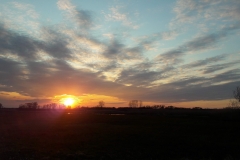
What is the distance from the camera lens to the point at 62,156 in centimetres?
1802

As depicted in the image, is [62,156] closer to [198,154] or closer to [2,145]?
[2,145]

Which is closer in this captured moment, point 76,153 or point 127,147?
point 76,153

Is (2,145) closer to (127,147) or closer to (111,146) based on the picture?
(111,146)

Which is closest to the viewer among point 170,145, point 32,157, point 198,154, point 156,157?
point 32,157

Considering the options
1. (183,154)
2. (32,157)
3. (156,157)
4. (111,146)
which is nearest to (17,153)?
(32,157)

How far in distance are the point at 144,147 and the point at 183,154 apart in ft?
14.2

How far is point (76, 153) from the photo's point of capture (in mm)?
19219

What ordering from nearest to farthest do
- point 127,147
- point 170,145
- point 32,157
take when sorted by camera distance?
point 32,157 < point 127,147 < point 170,145

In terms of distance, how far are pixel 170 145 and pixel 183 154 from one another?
4.04 meters

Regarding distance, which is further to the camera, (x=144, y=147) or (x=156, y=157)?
(x=144, y=147)

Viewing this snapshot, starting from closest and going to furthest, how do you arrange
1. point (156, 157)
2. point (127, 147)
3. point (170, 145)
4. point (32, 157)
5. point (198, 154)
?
point (32, 157) → point (156, 157) → point (198, 154) → point (127, 147) → point (170, 145)

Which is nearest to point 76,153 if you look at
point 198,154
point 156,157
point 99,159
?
point 99,159

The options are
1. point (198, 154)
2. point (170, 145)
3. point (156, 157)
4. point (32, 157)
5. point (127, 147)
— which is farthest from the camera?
point (170, 145)

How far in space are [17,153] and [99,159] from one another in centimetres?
727
